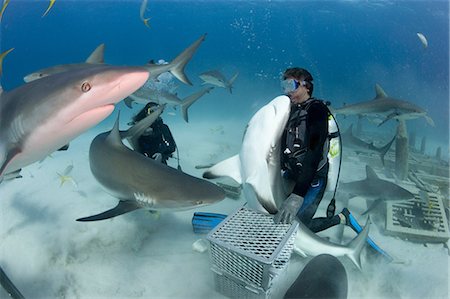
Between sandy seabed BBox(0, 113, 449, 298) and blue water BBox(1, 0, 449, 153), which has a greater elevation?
sandy seabed BBox(0, 113, 449, 298)

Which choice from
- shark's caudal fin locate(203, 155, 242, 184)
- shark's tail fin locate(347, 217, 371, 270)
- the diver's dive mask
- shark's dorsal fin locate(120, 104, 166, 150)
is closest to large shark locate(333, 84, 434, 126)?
shark's tail fin locate(347, 217, 371, 270)

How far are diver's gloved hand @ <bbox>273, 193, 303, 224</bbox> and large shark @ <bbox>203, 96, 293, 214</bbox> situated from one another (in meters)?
0.07

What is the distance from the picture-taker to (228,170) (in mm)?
2643

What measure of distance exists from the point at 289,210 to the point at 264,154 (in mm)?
526

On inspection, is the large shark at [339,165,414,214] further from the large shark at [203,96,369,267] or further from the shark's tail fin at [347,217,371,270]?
the large shark at [203,96,369,267]

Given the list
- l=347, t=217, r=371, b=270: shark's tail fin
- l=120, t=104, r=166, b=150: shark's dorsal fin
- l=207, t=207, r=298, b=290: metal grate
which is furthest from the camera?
l=120, t=104, r=166, b=150: shark's dorsal fin

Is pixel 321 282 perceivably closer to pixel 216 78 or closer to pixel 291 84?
pixel 291 84

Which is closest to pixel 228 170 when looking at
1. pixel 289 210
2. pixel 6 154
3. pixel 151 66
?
pixel 289 210

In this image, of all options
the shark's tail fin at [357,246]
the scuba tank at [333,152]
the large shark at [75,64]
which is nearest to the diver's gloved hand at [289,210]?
the scuba tank at [333,152]

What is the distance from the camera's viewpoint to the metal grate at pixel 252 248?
220 cm

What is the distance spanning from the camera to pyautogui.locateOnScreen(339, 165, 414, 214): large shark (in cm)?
507

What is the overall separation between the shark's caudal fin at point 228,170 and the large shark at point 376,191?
3341mm

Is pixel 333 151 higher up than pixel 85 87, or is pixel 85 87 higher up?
pixel 85 87

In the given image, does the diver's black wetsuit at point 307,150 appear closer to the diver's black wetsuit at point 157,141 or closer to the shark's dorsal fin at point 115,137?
the shark's dorsal fin at point 115,137
